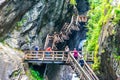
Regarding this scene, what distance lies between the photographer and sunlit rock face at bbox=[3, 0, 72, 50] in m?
27.2

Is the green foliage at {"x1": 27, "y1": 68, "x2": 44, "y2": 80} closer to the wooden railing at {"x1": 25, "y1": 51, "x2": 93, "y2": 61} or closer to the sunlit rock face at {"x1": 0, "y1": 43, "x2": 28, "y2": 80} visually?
the sunlit rock face at {"x1": 0, "y1": 43, "x2": 28, "y2": 80}

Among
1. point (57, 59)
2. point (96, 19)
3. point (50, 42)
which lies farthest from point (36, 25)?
point (96, 19)

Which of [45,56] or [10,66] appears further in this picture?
[45,56]

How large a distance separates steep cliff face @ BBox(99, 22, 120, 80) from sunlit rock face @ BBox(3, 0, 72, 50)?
8.03 meters

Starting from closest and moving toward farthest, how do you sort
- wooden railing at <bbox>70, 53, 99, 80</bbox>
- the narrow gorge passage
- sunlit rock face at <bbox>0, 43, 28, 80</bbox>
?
wooden railing at <bbox>70, 53, 99, 80</bbox> < the narrow gorge passage < sunlit rock face at <bbox>0, 43, 28, 80</bbox>

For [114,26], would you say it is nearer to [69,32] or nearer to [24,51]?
[24,51]

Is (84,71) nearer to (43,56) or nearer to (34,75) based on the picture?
(43,56)

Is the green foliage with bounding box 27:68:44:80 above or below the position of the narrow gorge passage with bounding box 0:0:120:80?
below

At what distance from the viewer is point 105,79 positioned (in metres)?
22.5

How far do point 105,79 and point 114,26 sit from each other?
13.2ft

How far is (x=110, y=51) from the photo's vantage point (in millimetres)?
20719

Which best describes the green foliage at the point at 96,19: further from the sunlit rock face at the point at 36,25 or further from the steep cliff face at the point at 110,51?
the sunlit rock face at the point at 36,25

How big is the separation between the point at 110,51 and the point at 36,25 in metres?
9.90

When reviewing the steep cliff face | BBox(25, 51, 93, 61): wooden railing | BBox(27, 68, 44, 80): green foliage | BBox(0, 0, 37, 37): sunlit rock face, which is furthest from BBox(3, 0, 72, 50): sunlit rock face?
the steep cliff face
